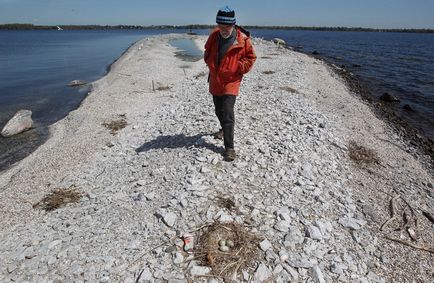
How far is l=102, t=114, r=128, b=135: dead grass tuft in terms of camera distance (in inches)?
485

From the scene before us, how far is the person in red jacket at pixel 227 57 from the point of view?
6.17m

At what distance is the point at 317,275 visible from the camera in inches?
185

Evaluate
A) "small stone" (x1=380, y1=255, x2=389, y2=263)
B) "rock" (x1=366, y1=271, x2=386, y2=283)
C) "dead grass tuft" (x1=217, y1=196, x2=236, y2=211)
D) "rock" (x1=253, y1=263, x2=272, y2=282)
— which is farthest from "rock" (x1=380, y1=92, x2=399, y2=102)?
"rock" (x1=253, y1=263, x2=272, y2=282)

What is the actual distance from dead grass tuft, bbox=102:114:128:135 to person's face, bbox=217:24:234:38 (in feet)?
23.9

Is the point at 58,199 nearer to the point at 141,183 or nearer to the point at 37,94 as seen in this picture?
the point at 141,183

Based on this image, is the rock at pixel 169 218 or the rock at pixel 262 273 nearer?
the rock at pixel 262 273

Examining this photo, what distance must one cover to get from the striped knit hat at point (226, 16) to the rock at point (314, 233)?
14.0ft

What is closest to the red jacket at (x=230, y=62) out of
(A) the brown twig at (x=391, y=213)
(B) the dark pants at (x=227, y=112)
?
(B) the dark pants at (x=227, y=112)

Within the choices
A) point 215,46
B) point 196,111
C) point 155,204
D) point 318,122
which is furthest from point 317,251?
point 196,111

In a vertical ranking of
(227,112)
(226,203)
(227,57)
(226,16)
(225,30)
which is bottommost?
(226,203)

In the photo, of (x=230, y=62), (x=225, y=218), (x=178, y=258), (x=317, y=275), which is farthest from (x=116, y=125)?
(x=317, y=275)

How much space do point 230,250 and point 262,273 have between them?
2.11 ft

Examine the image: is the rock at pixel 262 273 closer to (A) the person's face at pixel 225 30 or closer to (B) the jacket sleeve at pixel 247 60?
(B) the jacket sleeve at pixel 247 60

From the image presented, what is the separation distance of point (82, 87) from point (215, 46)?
19677 mm
